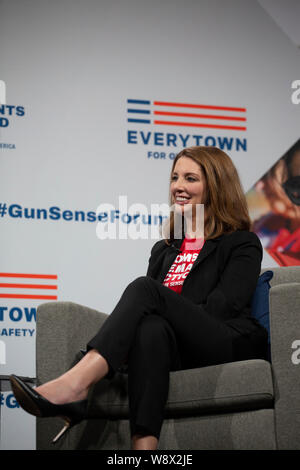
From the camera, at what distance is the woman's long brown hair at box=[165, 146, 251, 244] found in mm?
2564

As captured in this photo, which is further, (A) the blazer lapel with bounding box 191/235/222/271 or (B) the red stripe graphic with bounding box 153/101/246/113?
(B) the red stripe graphic with bounding box 153/101/246/113

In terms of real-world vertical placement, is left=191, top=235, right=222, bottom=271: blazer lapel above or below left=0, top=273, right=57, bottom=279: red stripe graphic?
below

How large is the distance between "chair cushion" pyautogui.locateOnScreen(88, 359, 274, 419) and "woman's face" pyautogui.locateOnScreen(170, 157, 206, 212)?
2.66 ft

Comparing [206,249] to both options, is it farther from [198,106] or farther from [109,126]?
[198,106]

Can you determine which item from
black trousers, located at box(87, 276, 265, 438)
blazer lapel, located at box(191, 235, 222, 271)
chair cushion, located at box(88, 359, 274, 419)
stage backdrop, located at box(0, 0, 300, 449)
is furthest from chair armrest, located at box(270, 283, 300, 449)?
stage backdrop, located at box(0, 0, 300, 449)

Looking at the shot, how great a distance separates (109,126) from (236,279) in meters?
1.71

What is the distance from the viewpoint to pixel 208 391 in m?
2.01

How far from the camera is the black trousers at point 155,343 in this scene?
186 cm

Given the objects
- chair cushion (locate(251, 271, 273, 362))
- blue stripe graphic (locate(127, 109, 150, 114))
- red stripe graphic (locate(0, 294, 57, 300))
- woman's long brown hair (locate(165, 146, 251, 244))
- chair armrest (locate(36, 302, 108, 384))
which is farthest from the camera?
blue stripe graphic (locate(127, 109, 150, 114))

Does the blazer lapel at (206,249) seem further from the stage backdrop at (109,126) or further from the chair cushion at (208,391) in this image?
the stage backdrop at (109,126)

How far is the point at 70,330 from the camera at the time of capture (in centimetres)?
219

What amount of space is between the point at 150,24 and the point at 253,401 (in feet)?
8.72

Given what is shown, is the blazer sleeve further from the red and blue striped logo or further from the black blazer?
the red and blue striped logo
